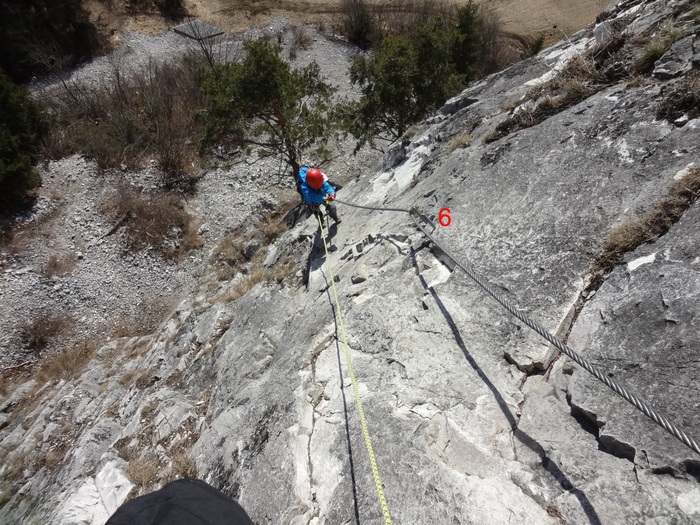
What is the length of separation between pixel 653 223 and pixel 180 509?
461 cm

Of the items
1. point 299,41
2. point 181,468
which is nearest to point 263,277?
point 181,468

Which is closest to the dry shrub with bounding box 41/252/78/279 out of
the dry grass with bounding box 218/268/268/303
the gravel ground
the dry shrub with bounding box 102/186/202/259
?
the gravel ground

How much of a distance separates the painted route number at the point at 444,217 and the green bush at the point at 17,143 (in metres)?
18.2

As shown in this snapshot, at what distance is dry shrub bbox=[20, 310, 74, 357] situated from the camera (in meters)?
13.5

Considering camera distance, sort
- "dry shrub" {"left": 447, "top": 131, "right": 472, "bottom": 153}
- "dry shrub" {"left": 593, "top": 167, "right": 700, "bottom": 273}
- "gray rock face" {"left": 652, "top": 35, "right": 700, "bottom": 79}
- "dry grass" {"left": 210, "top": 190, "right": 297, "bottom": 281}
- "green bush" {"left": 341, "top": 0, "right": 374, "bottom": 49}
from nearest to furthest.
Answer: "dry shrub" {"left": 593, "top": 167, "right": 700, "bottom": 273}
"gray rock face" {"left": 652, "top": 35, "right": 700, "bottom": 79}
"dry shrub" {"left": 447, "top": 131, "right": 472, "bottom": 153}
"dry grass" {"left": 210, "top": 190, "right": 297, "bottom": 281}
"green bush" {"left": 341, "top": 0, "right": 374, "bottom": 49}

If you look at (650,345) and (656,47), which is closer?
(650,345)

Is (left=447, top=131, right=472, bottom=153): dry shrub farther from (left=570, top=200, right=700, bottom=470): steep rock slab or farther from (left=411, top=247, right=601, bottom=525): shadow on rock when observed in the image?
(left=570, top=200, right=700, bottom=470): steep rock slab

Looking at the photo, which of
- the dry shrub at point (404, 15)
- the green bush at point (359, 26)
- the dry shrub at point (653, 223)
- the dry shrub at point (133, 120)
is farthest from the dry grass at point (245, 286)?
the dry shrub at point (404, 15)

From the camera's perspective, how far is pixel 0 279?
562 inches

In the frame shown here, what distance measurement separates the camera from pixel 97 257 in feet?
51.0

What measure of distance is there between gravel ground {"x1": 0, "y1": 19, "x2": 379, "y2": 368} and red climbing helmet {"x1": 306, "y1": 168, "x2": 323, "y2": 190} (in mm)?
6391

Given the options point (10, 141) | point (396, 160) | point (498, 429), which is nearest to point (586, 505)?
point (498, 429)

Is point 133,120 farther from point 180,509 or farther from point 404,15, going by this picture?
point 404,15

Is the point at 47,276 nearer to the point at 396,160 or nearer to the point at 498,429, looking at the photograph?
the point at 396,160
